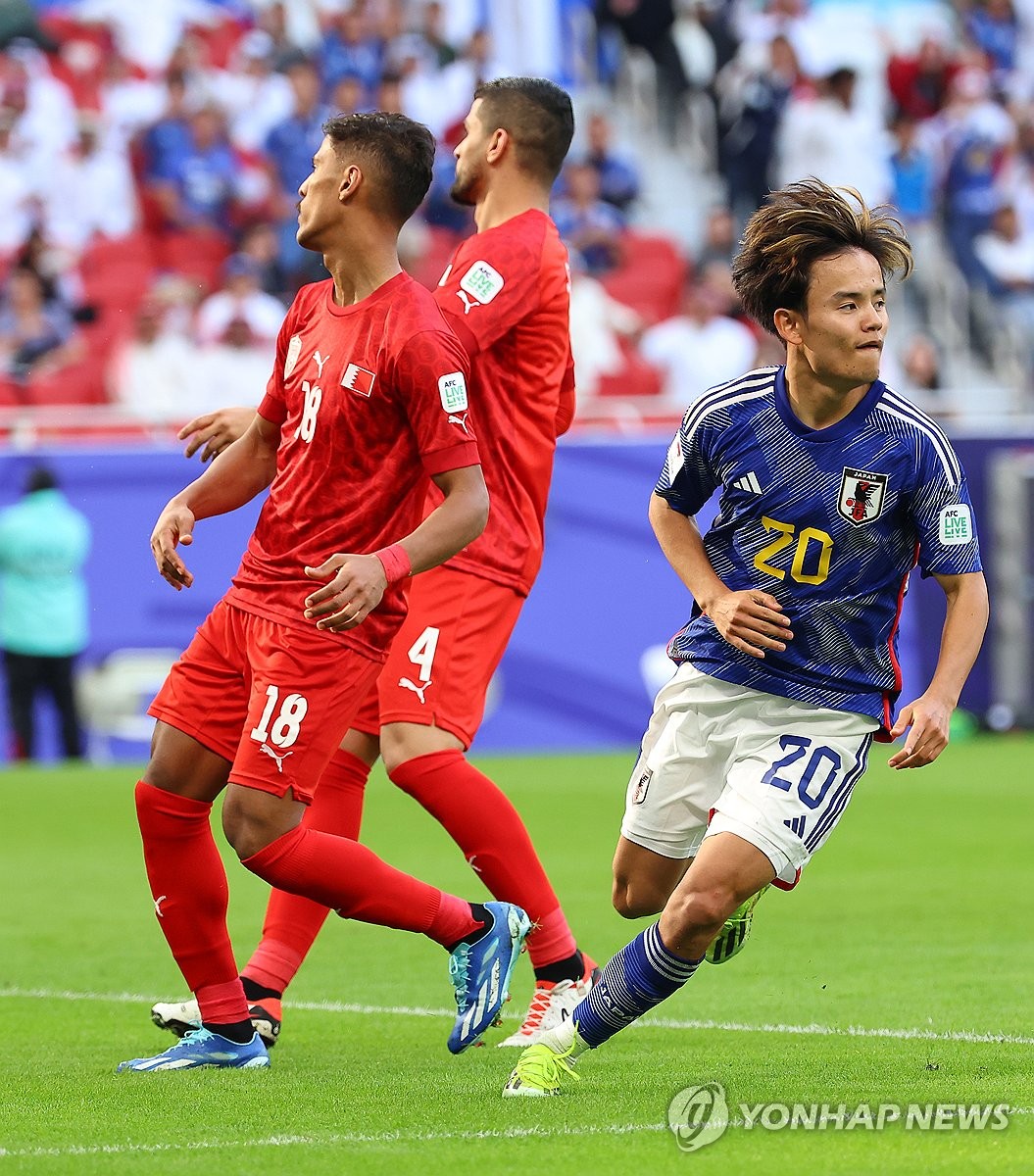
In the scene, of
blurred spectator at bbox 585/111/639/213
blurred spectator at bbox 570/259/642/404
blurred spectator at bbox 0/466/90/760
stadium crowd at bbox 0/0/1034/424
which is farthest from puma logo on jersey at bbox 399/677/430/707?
blurred spectator at bbox 585/111/639/213

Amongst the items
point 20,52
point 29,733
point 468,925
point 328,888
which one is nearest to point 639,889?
point 468,925

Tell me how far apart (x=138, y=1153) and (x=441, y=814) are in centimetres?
179

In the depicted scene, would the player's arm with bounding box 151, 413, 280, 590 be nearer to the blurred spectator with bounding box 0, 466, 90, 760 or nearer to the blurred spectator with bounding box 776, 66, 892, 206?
the blurred spectator with bounding box 0, 466, 90, 760

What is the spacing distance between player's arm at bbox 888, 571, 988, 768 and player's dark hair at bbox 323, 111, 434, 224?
5.63 feet

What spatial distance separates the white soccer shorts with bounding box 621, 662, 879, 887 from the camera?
525cm

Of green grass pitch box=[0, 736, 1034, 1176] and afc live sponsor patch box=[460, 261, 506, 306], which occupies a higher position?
afc live sponsor patch box=[460, 261, 506, 306]

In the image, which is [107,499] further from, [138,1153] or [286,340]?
[138,1153]

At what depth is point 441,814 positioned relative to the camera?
619 cm

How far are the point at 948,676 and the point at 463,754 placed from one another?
1.60 m

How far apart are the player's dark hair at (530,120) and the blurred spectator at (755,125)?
1397 cm

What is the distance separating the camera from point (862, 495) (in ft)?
17.8

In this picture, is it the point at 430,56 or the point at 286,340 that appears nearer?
the point at 286,340

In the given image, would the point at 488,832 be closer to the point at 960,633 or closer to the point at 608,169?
the point at 960,633

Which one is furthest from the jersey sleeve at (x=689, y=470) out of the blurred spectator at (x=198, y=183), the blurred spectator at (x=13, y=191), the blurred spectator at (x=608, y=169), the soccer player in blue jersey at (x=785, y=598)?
the blurred spectator at (x=608, y=169)
